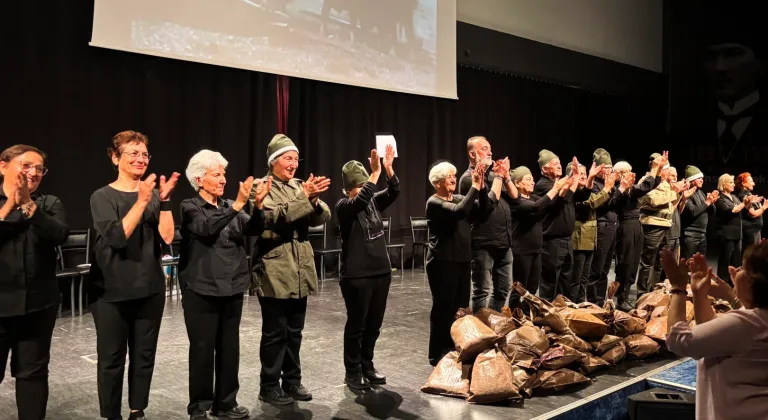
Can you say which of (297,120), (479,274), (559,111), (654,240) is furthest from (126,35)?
(559,111)

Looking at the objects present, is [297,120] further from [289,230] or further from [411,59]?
[289,230]

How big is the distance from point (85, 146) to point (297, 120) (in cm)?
248

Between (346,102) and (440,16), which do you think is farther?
(346,102)

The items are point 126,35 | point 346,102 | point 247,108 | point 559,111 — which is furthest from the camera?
point 559,111

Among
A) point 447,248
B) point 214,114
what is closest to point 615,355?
point 447,248

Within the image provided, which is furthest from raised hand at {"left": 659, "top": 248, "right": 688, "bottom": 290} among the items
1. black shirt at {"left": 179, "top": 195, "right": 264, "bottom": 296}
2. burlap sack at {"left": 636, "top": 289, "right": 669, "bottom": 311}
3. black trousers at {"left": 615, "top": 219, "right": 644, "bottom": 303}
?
black trousers at {"left": 615, "top": 219, "right": 644, "bottom": 303}

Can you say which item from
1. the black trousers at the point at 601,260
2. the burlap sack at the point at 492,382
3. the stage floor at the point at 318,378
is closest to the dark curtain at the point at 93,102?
the stage floor at the point at 318,378

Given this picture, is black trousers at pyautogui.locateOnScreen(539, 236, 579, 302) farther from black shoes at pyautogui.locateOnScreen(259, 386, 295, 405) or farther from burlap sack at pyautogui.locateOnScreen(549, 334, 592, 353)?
black shoes at pyautogui.locateOnScreen(259, 386, 295, 405)

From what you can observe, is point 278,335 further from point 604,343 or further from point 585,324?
point 604,343

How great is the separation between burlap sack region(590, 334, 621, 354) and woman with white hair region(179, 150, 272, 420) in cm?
216

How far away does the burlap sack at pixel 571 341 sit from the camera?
3738mm

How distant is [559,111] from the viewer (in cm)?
1110

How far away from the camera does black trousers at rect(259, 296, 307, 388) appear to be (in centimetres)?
317

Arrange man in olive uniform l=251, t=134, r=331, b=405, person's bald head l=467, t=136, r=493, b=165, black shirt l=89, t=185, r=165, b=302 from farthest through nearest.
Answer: person's bald head l=467, t=136, r=493, b=165
man in olive uniform l=251, t=134, r=331, b=405
black shirt l=89, t=185, r=165, b=302
